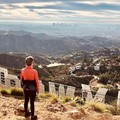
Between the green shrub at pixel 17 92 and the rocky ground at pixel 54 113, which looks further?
the green shrub at pixel 17 92

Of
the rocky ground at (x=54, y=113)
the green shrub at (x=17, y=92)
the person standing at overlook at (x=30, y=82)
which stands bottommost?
the green shrub at (x=17, y=92)

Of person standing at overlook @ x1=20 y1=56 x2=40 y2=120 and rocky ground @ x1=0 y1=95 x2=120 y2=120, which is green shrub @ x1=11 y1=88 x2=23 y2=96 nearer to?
rocky ground @ x1=0 y1=95 x2=120 y2=120

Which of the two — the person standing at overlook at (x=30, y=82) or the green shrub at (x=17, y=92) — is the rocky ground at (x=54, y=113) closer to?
the person standing at overlook at (x=30, y=82)

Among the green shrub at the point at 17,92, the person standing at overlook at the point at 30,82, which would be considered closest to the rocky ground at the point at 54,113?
the person standing at overlook at the point at 30,82

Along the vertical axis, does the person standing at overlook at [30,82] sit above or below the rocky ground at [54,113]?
above

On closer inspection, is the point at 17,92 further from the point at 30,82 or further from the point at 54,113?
A: the point at 30,82

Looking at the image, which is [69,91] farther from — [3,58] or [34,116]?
[3,58]

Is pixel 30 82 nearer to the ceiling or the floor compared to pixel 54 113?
nearer to the ceiling

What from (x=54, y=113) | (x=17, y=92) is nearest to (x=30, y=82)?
(x=54, y=113)

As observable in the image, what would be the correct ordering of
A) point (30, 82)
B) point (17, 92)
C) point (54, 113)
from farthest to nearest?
point (17, 92), point (54, 113), point (30, 82)

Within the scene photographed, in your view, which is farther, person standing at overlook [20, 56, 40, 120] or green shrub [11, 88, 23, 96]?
green shrub [11, 88, 23, 96]

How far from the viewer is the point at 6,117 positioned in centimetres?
Answer: 838

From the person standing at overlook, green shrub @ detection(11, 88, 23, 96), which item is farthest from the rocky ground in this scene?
green shrub @ detection(11, 88, 23, 96)

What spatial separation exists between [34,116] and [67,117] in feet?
3.28
